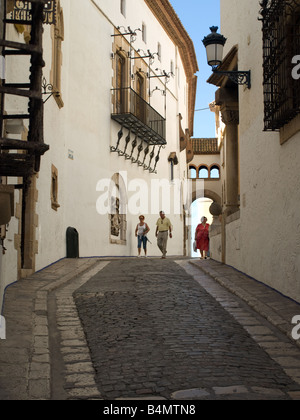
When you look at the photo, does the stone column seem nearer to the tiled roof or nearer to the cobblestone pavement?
the cobblestone pavement

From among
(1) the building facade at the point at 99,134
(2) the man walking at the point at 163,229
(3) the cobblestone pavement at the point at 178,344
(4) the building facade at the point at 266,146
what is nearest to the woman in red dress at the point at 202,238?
(2) the man walking at the point at 163,229

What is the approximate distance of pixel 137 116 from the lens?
83.3ft

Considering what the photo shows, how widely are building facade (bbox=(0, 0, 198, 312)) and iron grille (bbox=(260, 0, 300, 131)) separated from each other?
372cm

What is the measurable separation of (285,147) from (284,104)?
72 centimetres

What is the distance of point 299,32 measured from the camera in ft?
31.2

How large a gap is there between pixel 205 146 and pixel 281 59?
41.1 metres

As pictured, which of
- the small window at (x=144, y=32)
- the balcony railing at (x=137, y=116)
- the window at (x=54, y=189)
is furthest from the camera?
the small window at (x=144, y=32)

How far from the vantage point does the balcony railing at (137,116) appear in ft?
76.6

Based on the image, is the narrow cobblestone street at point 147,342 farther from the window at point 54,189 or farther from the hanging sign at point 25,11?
the window at point 54,189

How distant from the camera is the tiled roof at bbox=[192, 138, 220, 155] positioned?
1970 inches

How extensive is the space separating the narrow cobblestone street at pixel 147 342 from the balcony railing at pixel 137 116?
41.1 feet

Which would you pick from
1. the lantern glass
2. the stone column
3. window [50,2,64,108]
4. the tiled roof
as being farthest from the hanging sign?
the tiled roof

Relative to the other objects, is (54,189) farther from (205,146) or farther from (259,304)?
(205,146)
